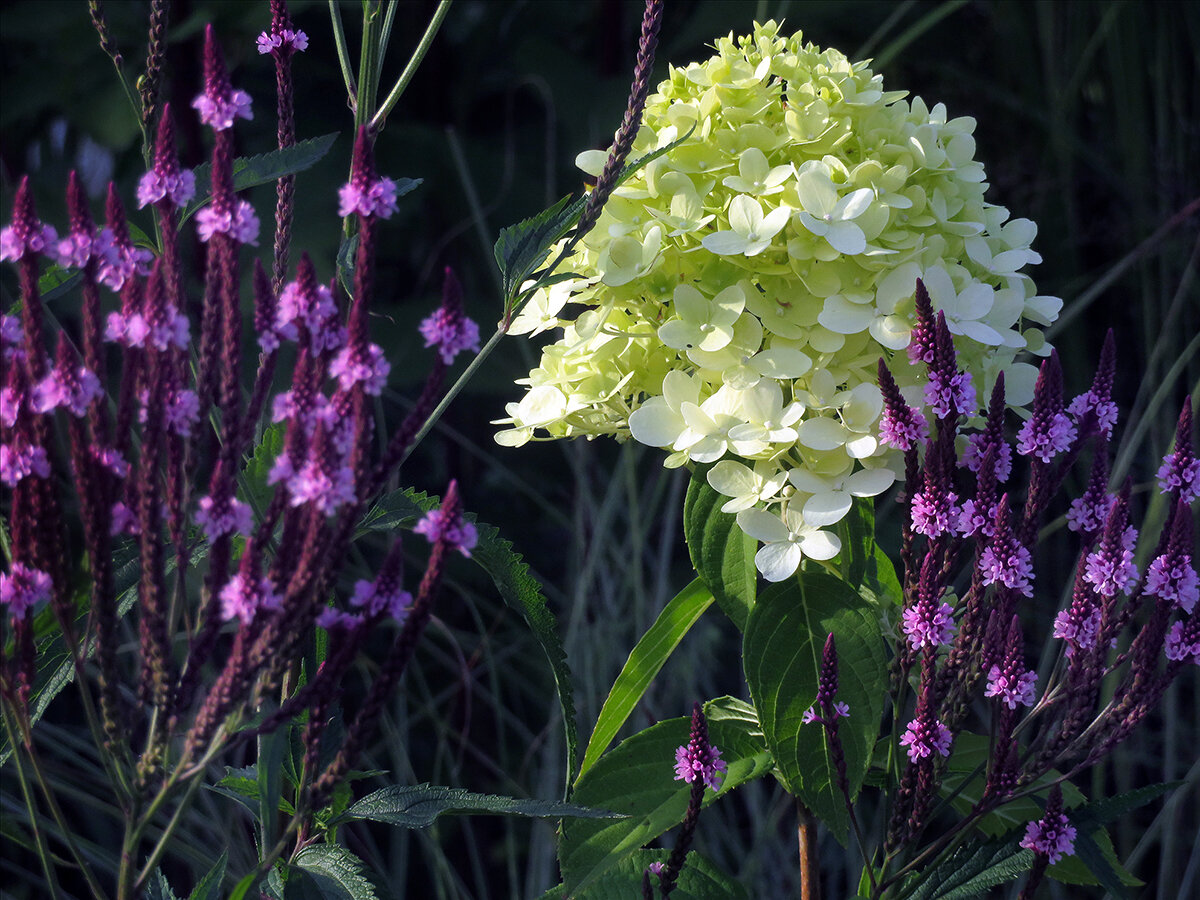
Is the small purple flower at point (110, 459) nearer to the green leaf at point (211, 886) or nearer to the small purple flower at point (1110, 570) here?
the green leaf at point (211, 886)

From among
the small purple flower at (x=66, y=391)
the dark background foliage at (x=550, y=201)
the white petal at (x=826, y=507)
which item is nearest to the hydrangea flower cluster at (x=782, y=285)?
the white petal at (x=826, y=507)

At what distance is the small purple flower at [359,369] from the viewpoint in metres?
0.42

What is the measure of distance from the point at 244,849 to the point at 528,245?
42.8 inches

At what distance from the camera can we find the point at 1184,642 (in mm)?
610

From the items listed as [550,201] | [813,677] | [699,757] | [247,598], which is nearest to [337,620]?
[247,598]

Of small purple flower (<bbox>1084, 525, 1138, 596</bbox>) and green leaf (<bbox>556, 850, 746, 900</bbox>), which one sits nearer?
small purple flower (<bbox>1084, 525, 1138, 596</bbox>)

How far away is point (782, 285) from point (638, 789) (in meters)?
0.35

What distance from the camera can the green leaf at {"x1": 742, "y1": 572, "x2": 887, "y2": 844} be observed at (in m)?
0.66

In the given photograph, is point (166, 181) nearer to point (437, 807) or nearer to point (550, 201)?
point (437, 807)

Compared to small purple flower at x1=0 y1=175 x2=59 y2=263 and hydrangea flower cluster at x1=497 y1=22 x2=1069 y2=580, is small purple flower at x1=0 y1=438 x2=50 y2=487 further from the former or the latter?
hydrangea flower cluster at x1=497 y1=22 x2=1069 y2=580

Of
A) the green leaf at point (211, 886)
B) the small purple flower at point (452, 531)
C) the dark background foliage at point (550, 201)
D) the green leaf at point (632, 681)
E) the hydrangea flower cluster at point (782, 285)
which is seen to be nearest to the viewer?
the small purple flower at point (452, 531)

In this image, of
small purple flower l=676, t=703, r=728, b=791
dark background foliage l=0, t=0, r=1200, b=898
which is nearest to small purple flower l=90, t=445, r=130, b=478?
small purple flower l=676, t=703, r=728, b=791

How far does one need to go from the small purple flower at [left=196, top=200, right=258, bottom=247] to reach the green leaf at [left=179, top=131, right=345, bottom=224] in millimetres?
88

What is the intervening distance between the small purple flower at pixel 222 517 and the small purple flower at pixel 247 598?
0.02 m
